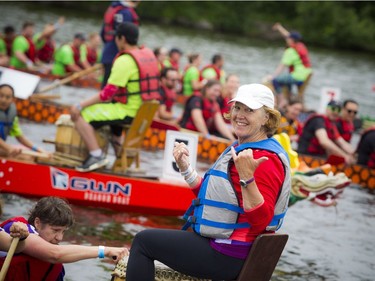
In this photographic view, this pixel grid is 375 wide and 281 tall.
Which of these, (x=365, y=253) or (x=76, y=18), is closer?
(x=365, y=253)

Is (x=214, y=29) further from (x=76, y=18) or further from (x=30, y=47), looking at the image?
(x=30, y=47)

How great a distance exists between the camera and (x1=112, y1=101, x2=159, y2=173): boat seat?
8.63 metres

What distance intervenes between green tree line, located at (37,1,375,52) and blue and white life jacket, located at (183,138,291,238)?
41.7 meters

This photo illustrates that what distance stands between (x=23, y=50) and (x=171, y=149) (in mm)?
9810

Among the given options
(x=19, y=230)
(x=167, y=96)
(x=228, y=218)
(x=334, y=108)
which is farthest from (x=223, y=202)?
(x=167, y=96)

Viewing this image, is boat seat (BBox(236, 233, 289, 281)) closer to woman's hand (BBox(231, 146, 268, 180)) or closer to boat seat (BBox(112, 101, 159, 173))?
woman's hand (BBox(231, 146, 268, 180))

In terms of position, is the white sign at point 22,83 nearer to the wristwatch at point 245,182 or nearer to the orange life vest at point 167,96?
the orange life vest at point 167,96

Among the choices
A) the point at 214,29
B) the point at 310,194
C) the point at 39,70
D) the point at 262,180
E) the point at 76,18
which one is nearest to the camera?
the point at 262,180

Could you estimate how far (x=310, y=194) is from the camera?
841 cm

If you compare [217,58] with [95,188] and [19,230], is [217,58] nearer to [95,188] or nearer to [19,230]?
[95,188]

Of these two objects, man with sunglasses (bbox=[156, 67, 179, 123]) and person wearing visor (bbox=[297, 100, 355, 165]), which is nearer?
person wearing visor (bbox=[297, 100, 355, 165])

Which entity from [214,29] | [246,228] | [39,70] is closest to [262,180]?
[246,228]

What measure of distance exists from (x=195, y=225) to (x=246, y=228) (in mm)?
309

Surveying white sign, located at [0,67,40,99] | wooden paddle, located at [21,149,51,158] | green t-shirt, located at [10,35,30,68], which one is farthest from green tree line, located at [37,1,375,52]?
wooden paddle, located at [21,149,51,158]
